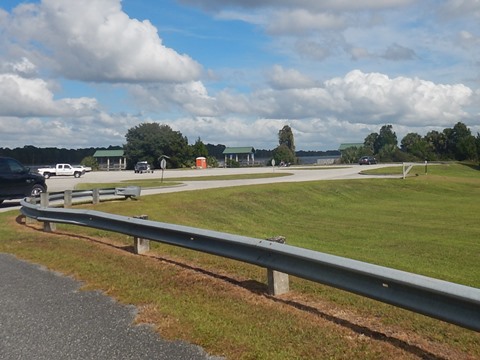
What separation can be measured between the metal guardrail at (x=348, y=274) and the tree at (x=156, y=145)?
4075 inches

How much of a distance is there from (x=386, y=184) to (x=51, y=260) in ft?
118

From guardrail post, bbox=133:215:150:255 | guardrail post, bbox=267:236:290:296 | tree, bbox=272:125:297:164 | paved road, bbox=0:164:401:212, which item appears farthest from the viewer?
tree, bbox=272:125:297:164

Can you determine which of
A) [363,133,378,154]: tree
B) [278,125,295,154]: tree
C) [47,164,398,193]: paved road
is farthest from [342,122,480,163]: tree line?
[47,164,398,193]: paved road

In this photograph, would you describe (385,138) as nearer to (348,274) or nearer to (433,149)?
(433,149)

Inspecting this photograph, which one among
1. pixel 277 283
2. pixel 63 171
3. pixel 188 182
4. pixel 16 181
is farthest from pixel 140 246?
pixel 63 171

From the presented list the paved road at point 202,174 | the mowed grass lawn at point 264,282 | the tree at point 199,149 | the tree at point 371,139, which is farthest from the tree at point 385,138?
the mowed grass lawn at point 264,282

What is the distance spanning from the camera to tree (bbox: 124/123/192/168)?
368 feet

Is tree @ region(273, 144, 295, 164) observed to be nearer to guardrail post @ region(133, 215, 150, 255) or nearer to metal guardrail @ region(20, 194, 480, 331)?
guardrail post @ region(133, 215, 150, 255)

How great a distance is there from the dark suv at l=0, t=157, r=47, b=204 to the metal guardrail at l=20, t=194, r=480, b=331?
14.2 meters

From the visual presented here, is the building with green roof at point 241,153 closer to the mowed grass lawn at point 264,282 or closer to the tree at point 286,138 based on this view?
the tree at point 286,138

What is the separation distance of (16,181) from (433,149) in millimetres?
121714

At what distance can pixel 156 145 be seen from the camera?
4560 inches

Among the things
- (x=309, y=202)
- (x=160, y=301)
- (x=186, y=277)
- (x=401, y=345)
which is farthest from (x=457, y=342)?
(x=309, y=202)

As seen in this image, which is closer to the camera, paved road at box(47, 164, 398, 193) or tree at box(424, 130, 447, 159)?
paved road at box(47, 164, 398, 193)
